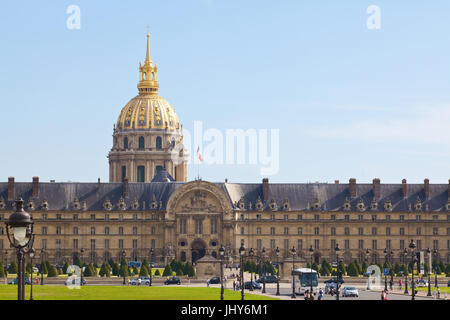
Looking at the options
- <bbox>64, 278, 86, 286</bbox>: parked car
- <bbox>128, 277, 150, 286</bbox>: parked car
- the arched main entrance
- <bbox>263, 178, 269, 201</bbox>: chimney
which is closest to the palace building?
the arched main entrance

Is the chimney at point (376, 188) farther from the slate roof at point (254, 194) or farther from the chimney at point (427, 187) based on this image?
the chimney at point (427, 187)

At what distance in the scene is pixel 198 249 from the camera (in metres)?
150

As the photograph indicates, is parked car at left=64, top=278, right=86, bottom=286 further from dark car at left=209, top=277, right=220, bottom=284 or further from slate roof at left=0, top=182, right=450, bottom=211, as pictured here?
slate roof at left=0, top=182, right=450, bottom=211

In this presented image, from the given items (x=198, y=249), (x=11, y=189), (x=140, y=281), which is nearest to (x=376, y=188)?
(x=198, y=249)

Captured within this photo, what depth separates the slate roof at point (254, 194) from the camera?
15075 cm

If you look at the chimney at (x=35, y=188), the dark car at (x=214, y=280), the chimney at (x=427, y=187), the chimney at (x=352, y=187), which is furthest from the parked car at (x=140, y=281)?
the chimney at (x=427, y=187)

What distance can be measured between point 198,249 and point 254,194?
11.2 m

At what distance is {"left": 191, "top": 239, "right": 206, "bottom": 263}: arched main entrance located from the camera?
149625 millimetres

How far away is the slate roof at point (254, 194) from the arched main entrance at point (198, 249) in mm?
6650

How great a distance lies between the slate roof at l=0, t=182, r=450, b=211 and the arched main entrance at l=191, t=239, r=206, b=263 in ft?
21.8

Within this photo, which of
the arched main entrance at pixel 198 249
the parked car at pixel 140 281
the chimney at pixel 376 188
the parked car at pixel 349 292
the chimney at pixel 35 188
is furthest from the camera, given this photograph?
the chimney at pixel 376 188
